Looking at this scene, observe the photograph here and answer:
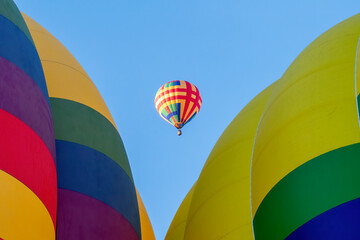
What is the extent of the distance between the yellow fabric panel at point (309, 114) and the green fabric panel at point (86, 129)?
54.8 inches

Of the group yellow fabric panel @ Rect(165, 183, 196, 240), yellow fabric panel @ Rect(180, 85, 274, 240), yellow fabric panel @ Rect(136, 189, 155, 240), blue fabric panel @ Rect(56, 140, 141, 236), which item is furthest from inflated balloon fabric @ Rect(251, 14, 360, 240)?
yellow fabric panel @ Rect(136, 189, 155, 240)

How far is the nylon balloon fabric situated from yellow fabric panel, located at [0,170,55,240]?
15187 millimetres

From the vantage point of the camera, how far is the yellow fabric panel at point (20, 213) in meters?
3.06

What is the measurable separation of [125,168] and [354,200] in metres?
2.37

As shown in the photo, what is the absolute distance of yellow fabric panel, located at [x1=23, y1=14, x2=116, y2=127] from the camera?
491 cm

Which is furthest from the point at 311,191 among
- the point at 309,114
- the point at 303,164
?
the point at 309,114

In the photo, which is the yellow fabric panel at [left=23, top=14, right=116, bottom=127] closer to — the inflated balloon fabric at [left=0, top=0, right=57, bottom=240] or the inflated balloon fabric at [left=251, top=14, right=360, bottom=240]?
the inflated balloon fabric at [left=0, top=0, right=57, bottom=240]

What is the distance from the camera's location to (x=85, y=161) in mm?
4469

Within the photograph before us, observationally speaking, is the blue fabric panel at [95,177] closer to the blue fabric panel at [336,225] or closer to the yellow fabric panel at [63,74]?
the yellow fabric panel at [63,74]

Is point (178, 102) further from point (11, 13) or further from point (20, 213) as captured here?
point (20, 213)

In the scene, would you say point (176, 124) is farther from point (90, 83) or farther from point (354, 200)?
point (354, 200)

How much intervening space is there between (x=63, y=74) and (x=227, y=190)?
2.01 metres

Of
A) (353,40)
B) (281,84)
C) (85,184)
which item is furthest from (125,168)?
(353,40)

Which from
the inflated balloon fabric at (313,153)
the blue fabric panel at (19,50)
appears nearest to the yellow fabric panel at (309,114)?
the inflated balloon fabric at (313,153)
